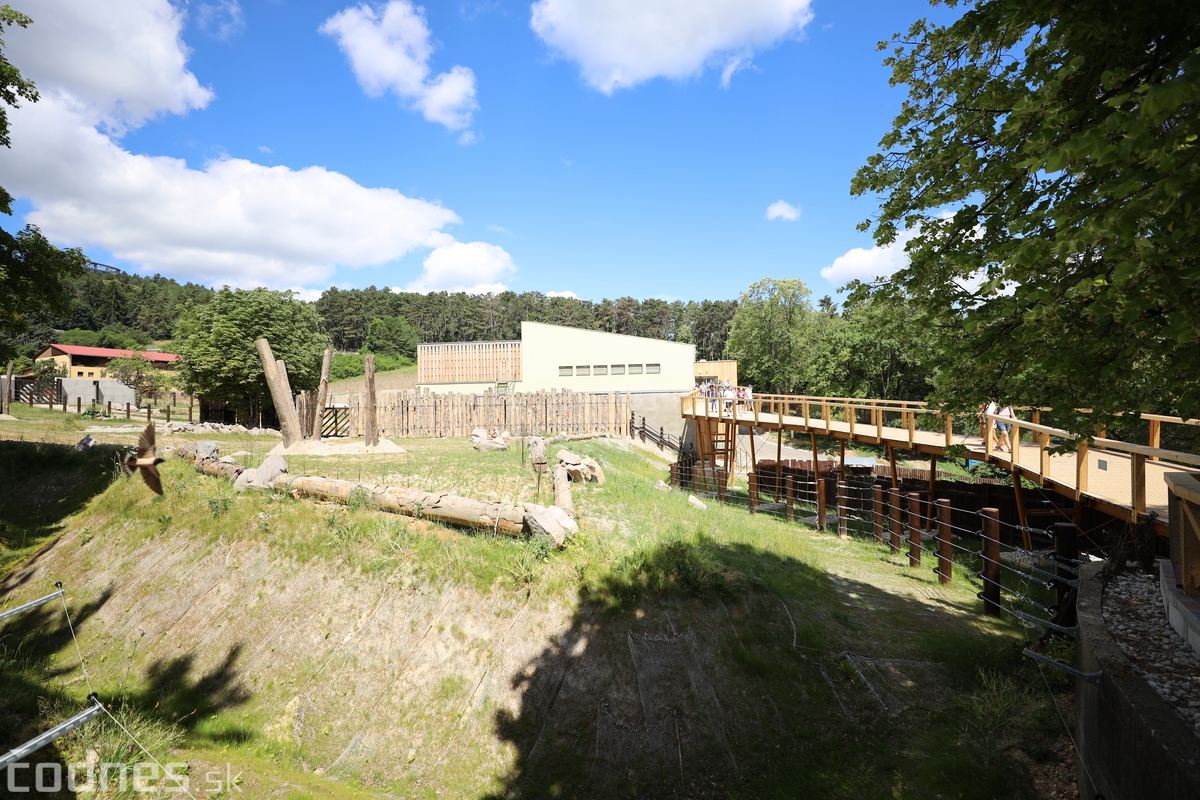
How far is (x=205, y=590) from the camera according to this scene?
7.94 metres

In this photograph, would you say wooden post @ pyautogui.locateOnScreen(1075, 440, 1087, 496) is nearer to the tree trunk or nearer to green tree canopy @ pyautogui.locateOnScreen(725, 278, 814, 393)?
the tree trunk

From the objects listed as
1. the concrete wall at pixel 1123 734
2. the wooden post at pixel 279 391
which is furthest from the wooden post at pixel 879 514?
the wooden post at pixel 279 391

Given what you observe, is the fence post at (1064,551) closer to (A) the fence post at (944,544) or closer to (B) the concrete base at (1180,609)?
(B) the concrete base at (1180,609)

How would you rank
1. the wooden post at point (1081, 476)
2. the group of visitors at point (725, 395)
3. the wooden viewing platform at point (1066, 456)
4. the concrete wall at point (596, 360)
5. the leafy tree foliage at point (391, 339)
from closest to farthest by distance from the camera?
the wooden viewing platform at point (1066, 456) → the wooden post at point (1081, 476) → the group of visitors at point (725, 395) → the concrete wall at point (596, 360) → the leafy tree foliage at point (391, 339)

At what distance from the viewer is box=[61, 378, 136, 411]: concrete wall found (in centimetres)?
3606

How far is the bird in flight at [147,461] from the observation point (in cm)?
438

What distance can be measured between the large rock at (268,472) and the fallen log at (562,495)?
5.21 meters

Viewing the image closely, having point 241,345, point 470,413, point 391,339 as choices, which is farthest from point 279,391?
point 391,339

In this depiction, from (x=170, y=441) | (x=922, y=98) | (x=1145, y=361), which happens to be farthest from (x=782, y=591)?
(x=170, y=441)

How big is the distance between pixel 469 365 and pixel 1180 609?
31439 mm

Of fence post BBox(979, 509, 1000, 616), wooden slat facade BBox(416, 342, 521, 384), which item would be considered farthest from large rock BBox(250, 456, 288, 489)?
wooden slat facade BBox(416, 342, 521, 384)

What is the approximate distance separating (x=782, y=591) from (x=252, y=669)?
7.19 metres

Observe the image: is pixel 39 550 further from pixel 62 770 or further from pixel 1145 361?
pixel 1145 361

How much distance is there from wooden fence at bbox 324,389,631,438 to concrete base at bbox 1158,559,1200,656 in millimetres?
20276
